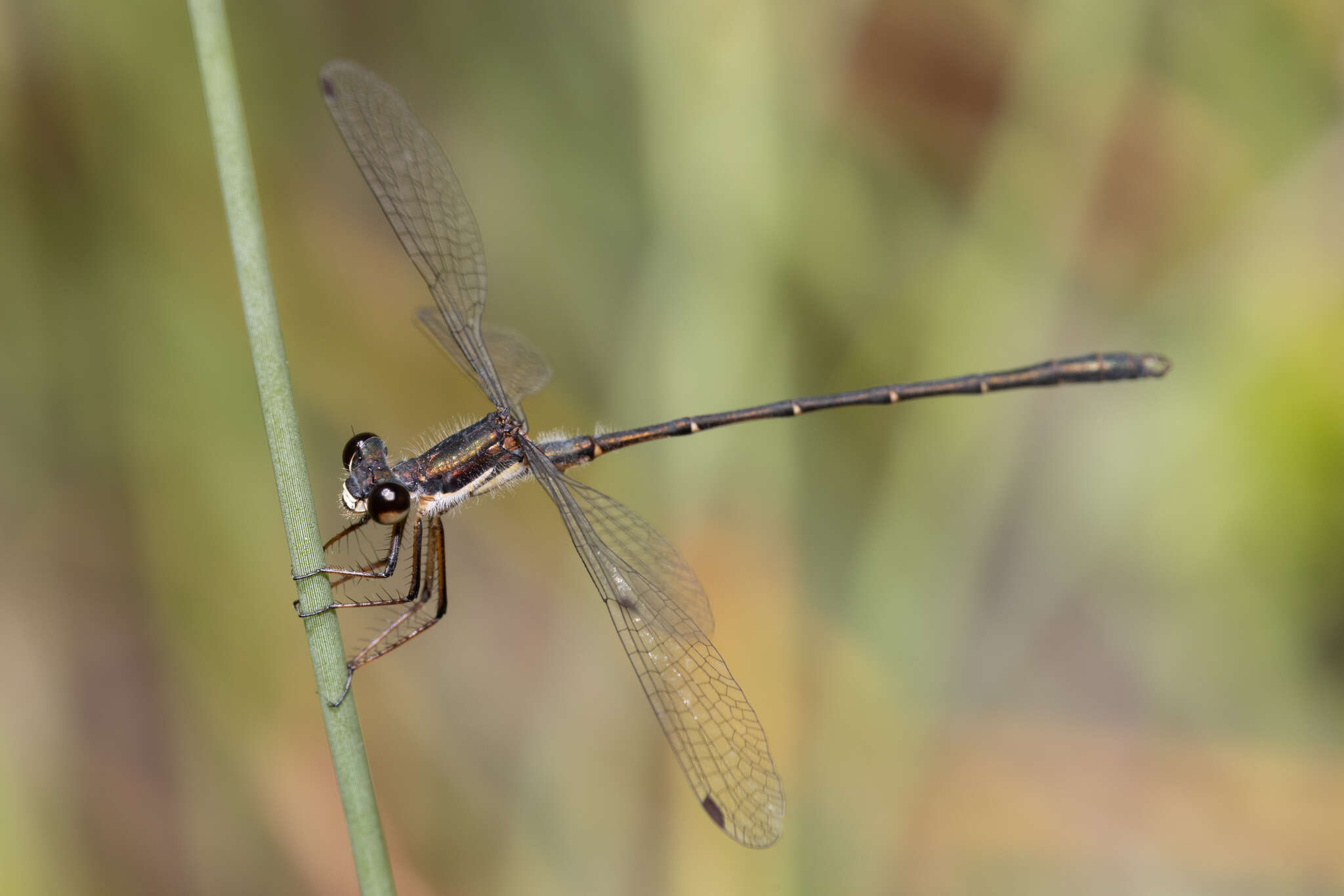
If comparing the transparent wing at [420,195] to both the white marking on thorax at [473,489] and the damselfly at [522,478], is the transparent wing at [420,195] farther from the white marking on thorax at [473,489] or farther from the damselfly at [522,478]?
the white marking on thorax at [473,489]

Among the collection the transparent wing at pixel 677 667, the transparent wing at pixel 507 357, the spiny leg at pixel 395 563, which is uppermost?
the transparent wing at pixel 507 357

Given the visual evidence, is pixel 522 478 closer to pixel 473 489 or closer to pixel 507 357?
pixel 473 489

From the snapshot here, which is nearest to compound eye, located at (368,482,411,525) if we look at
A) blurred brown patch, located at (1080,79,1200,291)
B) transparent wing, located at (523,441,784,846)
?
transparent wing, located at (523,441,784,846)

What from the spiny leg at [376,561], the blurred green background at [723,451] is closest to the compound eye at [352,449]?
the spiny leg at [376,561]

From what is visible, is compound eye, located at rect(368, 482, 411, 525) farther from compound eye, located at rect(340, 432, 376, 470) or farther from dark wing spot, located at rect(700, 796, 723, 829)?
dark wing spot, located at rect(700, 796, 723, 829)

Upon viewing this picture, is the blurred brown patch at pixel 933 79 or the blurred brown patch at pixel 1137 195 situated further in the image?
→ the blurred brown patch at pixel 933 79

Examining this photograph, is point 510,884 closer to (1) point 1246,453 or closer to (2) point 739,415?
(2) point 739,415

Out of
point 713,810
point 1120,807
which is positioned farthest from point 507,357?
Answer: point 1120,807
